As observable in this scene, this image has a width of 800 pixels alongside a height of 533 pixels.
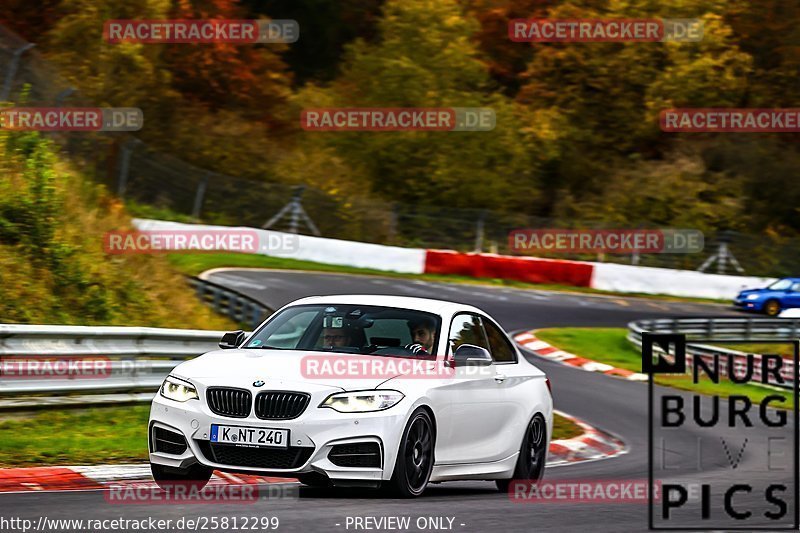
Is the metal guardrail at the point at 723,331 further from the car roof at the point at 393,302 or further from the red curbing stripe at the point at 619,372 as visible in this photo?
the car roof at the point at 393,302

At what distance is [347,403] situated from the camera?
835cm

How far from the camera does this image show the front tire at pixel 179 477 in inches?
338

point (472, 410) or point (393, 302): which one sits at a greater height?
point (393, 302)

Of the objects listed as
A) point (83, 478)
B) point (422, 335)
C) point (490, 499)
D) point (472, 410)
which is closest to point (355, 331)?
point (422, 335)

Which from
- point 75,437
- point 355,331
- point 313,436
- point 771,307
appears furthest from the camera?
point 771,307

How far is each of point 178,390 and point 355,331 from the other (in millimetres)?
1425

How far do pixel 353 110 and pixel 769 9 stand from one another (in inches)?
782

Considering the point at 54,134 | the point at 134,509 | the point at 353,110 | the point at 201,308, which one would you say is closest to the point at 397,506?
the point at 134,509

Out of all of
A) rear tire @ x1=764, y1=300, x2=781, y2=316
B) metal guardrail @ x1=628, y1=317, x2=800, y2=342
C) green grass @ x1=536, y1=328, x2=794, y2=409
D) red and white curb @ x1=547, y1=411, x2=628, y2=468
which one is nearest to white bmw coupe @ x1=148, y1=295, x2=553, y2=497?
red and white curb @ x1=547, y1=411, x2=628, y2=468

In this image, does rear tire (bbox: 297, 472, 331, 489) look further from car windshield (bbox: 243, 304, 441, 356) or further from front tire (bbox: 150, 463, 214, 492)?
car windshield (bbox: 243, 304, 441, 356)

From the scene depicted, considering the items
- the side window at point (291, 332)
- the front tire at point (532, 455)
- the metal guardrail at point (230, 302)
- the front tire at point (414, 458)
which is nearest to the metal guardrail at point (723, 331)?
the metal guardrail at point (230, 302)

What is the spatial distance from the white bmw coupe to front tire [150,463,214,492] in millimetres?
11

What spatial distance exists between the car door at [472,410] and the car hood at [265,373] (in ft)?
2.65

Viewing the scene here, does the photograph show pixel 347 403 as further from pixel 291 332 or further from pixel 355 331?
pixel 291 332
